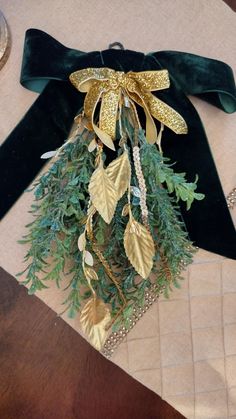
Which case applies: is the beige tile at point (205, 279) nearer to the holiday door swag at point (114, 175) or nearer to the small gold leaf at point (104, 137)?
the holiday door swag at point (114, 175)

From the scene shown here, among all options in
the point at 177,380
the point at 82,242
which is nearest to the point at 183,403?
the point at 177,380

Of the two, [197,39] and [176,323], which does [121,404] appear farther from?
[197,39]

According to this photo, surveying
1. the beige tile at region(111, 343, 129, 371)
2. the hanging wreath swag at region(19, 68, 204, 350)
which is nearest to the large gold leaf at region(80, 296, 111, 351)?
the hanging wreath swag at region(19, 68, 204, 350)

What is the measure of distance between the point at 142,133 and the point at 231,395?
1.51 ft

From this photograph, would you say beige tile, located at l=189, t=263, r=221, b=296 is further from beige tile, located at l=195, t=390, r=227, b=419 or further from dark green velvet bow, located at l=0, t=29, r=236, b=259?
beige tile, located at l=195, t=390, r=227, b=419

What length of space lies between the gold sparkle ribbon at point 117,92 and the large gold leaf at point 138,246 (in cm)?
12

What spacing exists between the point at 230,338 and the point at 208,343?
4 centimetres

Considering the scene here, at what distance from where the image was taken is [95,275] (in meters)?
0.56

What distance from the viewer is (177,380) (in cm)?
70

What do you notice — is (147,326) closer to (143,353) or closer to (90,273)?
(143,353)

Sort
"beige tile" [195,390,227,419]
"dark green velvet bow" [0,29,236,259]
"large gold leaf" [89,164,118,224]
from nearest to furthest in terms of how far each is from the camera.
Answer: "large gold leaf" [89,164,118,224] → "dark green velvet bow" [0,29,236,259] → "beige tile" [195,390,227,419]

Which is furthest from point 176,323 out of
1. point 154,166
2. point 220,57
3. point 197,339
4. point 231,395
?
point 220,57

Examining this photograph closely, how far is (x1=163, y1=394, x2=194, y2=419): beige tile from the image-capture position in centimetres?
71

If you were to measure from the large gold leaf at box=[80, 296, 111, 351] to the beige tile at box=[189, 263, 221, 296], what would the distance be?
17 centimetres
